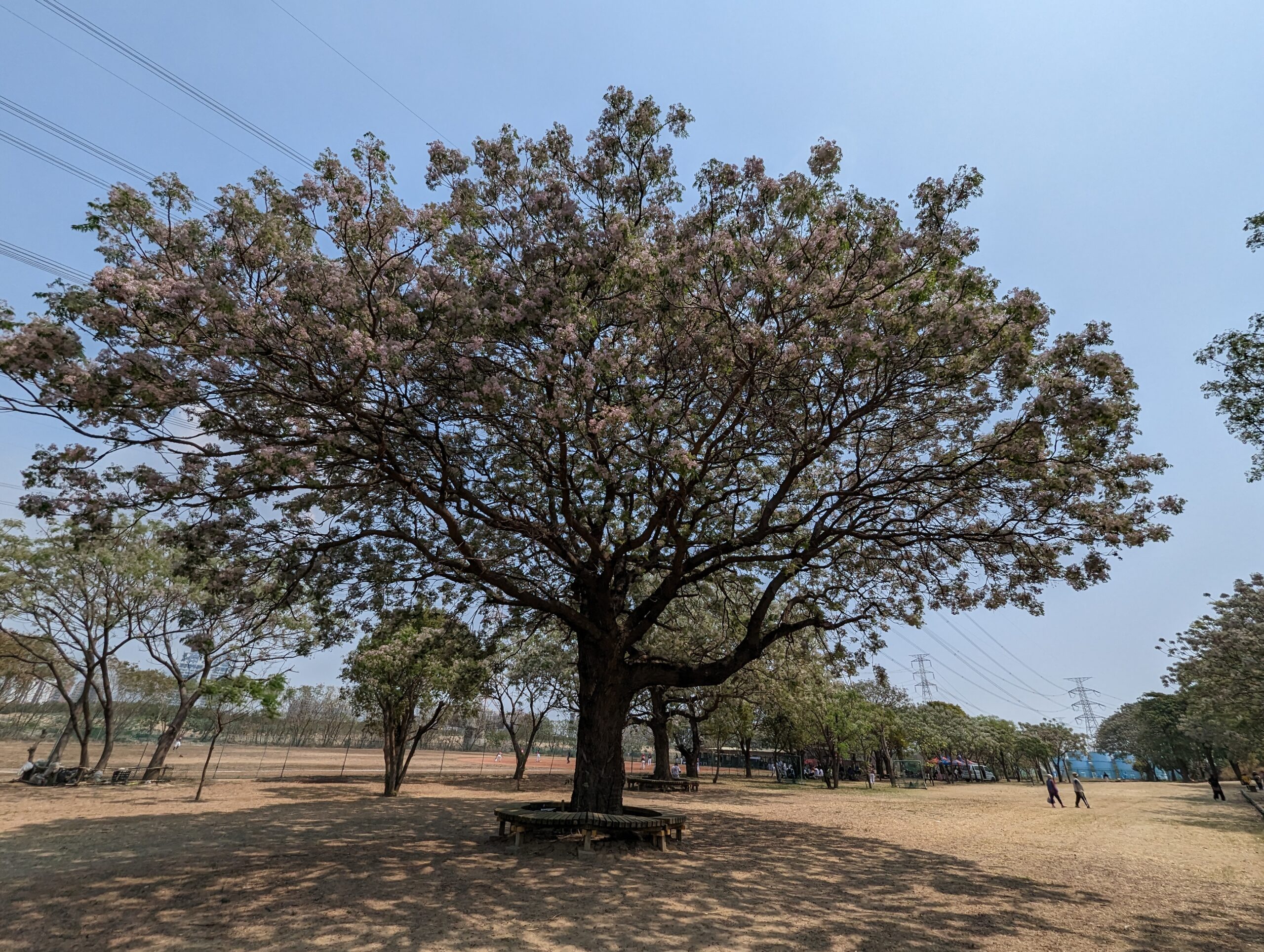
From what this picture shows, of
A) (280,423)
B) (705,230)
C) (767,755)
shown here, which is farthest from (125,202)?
(767,755)

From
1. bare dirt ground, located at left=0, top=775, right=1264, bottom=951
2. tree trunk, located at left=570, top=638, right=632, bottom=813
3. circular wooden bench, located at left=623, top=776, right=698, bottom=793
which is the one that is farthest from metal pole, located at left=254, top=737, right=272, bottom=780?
tree trunk, located at left=570, top=638, right=632, bottom=813

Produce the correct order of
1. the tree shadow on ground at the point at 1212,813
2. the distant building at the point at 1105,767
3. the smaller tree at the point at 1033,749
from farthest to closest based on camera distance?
the distant building at the point at 1105,767
the smaller tree at the point at 1033,749
the tree shadow on ground at the point at 1212,813

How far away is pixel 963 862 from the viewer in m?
10.3

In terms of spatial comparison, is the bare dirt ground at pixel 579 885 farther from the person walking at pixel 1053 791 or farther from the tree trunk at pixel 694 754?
the tree trunk at pixel 694 754

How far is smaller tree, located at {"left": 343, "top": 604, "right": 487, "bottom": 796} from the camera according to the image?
55.8 ft

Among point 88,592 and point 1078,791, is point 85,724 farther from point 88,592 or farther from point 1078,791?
point 1078,791

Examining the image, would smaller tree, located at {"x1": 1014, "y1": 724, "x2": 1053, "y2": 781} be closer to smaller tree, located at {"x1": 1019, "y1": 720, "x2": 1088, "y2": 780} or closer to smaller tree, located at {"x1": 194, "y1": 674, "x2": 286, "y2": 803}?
smaller tree, located at {"x1": 1019, "y1": 720, "x2": 1088, "y2": 780}

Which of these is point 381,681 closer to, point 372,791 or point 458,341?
point 372,791

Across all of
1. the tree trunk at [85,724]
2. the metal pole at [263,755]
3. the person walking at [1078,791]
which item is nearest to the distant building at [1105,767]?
the person walking at [1078,791]

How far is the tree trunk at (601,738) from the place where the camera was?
1090cm

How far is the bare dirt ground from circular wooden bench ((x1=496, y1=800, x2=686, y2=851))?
32cm

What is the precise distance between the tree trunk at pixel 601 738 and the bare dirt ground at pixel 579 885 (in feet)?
2.87

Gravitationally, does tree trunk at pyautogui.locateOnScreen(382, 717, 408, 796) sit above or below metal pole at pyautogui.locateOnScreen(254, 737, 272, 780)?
above

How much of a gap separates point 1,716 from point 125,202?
2289 inches
